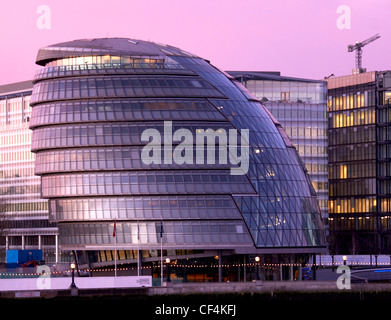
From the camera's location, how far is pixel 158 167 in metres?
157

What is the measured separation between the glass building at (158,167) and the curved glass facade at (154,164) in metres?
0.12

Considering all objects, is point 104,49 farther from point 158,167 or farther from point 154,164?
point 158,167

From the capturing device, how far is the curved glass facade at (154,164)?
513 ft

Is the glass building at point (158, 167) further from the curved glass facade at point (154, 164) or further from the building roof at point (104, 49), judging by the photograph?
the building roof at point (104, 49)

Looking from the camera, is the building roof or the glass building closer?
the glass building

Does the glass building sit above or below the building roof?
below

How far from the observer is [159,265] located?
6270 inches

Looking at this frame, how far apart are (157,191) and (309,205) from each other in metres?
20.5

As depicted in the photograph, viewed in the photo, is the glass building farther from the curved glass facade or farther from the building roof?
the building roof

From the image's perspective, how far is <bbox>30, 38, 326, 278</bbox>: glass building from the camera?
156 meters

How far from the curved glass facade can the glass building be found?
0.12 metres

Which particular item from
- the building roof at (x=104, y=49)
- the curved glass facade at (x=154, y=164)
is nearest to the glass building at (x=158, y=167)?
the curved glass facade at (x=154, y=164)

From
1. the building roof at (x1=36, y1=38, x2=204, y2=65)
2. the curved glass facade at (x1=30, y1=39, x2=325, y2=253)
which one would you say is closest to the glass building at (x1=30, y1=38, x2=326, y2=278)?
the curved glass facade at (x1=30, y1=39, x2=325, y2=253)
